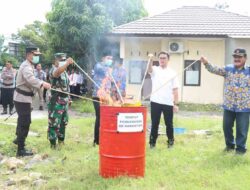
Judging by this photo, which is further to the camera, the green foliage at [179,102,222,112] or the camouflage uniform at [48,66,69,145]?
the green foliage at [179,102,222,112]

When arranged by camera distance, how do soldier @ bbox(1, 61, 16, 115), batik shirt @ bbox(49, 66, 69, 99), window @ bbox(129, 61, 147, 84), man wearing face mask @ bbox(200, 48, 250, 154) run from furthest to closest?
window @ bbox(129, 61, 147, 84) < soldier @ bbox(1, 61, 16, 115) < batik shirt @ bbox(49, 66, 69, 99) < man wearing face mask @ bbox(200, 48, 250, 154)

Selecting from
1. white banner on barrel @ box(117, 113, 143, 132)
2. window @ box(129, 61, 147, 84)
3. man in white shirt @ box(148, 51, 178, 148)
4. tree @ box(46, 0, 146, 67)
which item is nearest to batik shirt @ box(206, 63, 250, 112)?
man in white shirt @ box(148, 51, 178, 148)

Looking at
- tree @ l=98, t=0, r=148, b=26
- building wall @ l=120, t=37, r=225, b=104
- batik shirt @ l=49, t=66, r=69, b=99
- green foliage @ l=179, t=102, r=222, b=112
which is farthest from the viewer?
tree @ l=98, t=0, r=148, b=26

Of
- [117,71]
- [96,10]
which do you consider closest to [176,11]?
[96,10]

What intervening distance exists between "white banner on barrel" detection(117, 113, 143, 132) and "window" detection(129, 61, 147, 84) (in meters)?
13.3

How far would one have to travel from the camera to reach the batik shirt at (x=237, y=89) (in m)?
6.65

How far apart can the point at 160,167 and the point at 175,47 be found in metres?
12.2

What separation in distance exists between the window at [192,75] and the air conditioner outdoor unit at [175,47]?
648 millimetres

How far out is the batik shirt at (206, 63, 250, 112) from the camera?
6.65 meters

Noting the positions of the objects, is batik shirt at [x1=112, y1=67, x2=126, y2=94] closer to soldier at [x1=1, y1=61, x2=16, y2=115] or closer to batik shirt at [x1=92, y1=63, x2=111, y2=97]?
batik shirt at [x1=92, y1=63, x2=111, y2=97]

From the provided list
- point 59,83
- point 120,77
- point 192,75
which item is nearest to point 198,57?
point 192,75

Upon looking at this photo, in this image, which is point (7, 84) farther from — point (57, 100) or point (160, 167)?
point (160, 167)

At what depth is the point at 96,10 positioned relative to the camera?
17.9 meters

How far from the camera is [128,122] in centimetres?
522
